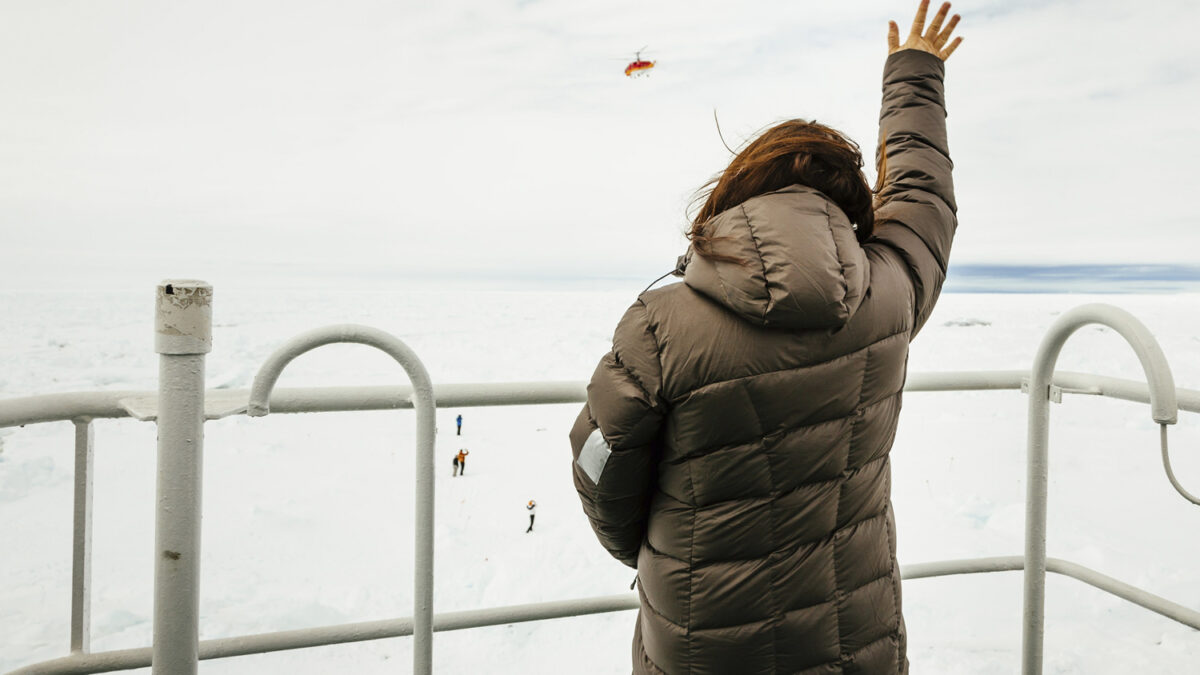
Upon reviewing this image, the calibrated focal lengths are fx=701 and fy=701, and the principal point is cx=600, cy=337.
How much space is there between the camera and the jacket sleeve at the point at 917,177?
41.9 inches

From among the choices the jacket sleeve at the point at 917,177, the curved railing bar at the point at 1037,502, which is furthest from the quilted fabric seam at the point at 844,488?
the curved railing bar at the point at 1037,502

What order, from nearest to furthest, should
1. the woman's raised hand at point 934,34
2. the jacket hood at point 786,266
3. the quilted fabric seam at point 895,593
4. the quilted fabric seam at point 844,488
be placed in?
the jacket hood at point 786,266, the quilted fabric seam at point 844,488, the quilted fabric seam at point 895,593, the woman's raised hand at point 934,34

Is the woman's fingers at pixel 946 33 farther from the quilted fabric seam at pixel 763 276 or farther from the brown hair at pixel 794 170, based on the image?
the quilted fabric seam at pixel 763 276

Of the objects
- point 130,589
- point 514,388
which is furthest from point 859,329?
point 130,589

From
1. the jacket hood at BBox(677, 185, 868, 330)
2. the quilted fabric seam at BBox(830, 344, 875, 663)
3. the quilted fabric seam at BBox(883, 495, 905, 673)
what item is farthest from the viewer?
the quilted fabric seam at BBox(883, 495, 905, 673)

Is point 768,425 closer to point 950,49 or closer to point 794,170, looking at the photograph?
point 794,170

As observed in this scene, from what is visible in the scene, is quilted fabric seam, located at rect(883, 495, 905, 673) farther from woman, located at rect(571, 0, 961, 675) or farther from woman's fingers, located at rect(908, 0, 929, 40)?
woman's fingers, located at rect(908, 0, 929, 40)

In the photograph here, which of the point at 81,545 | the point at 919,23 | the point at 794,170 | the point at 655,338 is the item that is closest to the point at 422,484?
the point at 655,338

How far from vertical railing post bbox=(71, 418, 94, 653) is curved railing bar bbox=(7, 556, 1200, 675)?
0.04 meters

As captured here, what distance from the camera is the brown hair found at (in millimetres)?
944

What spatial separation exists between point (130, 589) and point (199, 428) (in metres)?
3.44

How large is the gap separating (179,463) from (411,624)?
55 centimetres

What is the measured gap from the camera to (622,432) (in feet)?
2.87

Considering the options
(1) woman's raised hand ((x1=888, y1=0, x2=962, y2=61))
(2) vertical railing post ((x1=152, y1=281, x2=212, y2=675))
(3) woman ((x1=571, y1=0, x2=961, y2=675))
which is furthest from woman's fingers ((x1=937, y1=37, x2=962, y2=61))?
(2) vertical railing post ((x1=152, y1=281, x2=212, y2=675))
